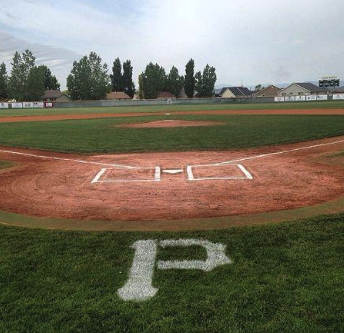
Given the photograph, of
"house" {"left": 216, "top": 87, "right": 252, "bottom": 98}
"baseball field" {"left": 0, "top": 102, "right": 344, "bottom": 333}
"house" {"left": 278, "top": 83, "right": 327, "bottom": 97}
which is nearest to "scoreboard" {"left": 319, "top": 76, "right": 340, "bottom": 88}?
"house" {"left": 278, "top": 83, "right": 327, "bottom": 97}

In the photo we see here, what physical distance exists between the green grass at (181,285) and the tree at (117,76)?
4243 inches

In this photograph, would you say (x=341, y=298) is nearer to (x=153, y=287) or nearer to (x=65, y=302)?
(x=153, y=287)

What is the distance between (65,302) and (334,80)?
71037mm

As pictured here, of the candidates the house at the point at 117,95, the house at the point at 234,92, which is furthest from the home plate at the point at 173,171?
the house at the point at 234,92

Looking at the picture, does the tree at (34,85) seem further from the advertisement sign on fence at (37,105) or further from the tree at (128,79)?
the advertisement sign on fence at (37,105)

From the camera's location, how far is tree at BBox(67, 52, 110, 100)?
99.6m

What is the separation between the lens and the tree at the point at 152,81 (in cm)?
9975

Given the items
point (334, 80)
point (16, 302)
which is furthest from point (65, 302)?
point (334, 80)

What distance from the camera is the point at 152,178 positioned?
9203 mm

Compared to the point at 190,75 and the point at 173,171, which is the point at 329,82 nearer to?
the point at 190,75

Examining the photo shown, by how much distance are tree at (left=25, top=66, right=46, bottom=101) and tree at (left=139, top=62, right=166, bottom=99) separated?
26009mm

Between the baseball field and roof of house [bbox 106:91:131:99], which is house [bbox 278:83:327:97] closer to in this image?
roof of house [bbox 106:91:131:99]

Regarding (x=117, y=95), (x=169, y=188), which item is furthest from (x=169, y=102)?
(x=169, y=188)

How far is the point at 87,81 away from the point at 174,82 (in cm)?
2457
